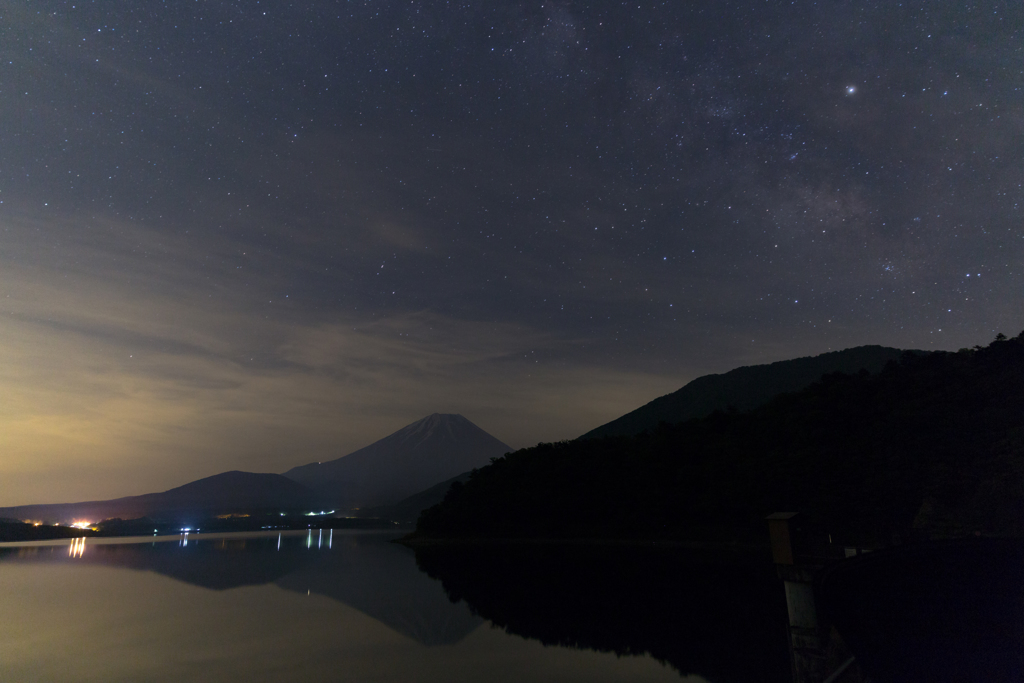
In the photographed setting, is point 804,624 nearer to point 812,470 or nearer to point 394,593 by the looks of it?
point 394,593

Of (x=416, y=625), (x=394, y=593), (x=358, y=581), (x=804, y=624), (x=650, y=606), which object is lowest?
(x=358, y=581)

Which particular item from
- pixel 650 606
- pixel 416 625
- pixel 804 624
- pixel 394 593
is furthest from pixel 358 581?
pixel 804 624

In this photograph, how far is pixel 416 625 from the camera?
2600cm

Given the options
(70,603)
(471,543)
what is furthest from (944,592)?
(471,543)

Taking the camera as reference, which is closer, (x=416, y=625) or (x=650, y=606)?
(x=416, y=625)

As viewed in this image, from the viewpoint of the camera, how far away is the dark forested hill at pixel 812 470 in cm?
4297

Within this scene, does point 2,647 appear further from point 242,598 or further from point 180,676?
point 242,598

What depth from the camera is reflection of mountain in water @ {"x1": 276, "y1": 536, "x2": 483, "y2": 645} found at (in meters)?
25.1

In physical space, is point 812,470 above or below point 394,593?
above

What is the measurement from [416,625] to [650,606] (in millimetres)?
11565

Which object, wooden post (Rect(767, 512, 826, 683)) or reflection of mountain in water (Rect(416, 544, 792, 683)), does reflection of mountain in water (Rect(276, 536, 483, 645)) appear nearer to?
reflection of mountain in water (Rect(416, 544, 792, 683))

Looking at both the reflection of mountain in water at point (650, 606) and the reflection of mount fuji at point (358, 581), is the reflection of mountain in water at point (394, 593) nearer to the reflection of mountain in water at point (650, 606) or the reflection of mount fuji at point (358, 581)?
the reflection of mount fuji at point (358, 581)

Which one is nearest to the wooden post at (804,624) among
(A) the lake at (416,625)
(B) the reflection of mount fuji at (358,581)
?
(A) the lake at (416,625)

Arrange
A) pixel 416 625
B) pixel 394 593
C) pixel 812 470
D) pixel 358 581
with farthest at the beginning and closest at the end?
pixel 812 470, pixel 358 581, pixel 394 593, pixel 416 625
